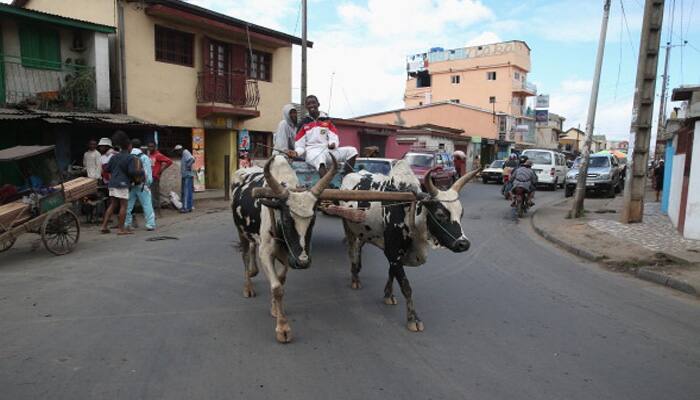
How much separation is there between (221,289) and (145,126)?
9662 millimetres

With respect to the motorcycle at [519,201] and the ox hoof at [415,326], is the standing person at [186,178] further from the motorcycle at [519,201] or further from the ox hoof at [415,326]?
the ox hoof at [415,326]

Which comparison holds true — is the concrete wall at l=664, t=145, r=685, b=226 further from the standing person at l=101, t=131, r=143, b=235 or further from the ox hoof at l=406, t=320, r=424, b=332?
the standing person at l=101, t=131, r=143, b=235

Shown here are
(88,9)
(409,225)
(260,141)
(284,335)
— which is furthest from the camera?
(260,141)

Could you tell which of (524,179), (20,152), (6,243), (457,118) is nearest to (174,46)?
(20,152)

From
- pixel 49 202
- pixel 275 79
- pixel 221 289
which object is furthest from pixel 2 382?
pixel 275 79

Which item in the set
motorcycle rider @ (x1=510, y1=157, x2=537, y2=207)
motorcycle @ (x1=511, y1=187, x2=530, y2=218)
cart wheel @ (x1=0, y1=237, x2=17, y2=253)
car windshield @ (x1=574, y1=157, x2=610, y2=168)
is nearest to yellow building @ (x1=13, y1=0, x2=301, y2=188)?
cart wheel @ (x1=0, y1=237, x2=17, y2=253)

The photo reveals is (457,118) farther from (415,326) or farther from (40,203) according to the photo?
(415,326)

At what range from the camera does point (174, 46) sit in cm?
1686

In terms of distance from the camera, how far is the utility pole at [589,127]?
13266 millimetres

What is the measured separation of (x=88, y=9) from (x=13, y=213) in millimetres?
11059

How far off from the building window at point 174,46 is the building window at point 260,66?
2.58 metres

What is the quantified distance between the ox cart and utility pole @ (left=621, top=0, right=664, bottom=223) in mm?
12154

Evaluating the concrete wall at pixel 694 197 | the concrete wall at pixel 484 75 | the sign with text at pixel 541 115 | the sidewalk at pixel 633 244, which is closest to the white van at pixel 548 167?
the sidewalk at pixel 633 244

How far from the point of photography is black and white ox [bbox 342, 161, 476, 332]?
4695 mm
